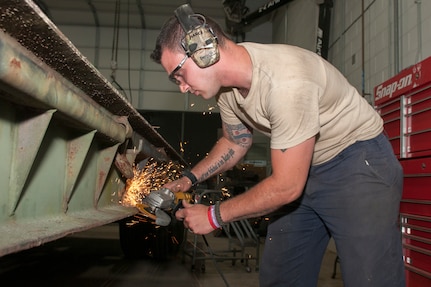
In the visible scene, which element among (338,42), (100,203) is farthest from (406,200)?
(338,42)

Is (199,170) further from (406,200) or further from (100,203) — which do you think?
(406,200)

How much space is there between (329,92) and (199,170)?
113cm

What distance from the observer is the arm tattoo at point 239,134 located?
2.51m

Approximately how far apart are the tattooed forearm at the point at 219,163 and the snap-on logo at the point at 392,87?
1490 millimetres

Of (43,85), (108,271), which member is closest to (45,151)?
(43,85)

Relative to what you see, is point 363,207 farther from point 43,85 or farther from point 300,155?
point 43,85

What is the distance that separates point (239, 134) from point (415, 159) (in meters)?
1.35

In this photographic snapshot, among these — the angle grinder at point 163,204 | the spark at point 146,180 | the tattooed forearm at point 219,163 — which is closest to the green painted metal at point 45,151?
the angle grinder at point 163,204

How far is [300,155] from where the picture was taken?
5.32 feet

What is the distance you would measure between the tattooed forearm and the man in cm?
22

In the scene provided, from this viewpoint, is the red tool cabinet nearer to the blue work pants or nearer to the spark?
the blue work pants

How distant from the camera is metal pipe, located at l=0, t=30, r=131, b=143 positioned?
112 centimetres

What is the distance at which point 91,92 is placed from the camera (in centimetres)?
196

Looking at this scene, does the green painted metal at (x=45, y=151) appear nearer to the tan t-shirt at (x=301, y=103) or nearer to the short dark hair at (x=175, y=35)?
the short dark hair at (x=175, y=35)
